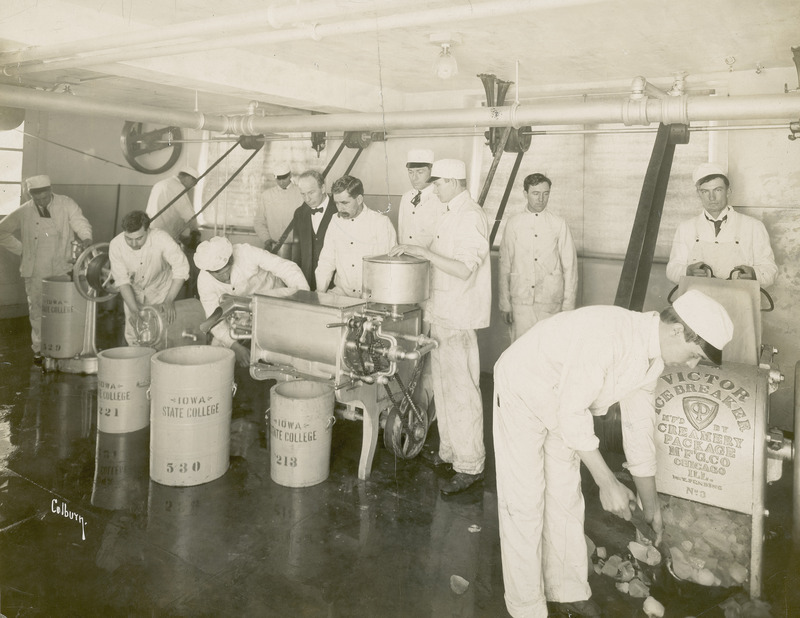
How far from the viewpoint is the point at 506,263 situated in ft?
16.1

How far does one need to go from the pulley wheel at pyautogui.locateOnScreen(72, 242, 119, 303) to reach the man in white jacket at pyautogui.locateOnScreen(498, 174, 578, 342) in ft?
11.2

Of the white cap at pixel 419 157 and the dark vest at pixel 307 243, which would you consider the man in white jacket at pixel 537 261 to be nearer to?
the white cap at pixel 419 157

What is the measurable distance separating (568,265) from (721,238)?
1135 millimetres

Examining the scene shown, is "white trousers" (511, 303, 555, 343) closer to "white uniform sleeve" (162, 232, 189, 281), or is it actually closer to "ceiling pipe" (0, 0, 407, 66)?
"white uniform sleeve" (162, 232, 189, 281)

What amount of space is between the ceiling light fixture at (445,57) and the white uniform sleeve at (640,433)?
2.31 m

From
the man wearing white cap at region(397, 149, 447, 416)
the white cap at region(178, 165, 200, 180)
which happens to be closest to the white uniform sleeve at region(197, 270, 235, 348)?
the man wearing white cap at region(397, 149, 447, 416)

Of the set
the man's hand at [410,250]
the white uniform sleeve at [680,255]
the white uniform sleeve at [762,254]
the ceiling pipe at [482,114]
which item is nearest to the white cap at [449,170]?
the man's hand at [410,250]

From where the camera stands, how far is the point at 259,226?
6.87 m

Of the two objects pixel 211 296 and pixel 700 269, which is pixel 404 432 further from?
pixel 700 269

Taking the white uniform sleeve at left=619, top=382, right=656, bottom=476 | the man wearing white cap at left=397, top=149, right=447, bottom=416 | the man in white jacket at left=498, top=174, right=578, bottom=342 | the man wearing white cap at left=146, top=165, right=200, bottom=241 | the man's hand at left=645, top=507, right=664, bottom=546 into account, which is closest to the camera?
the white uniform sleeve at left=619, top=382, right=656, bottom=476

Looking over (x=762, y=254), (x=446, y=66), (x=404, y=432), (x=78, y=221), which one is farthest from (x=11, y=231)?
(x=762, y=254)

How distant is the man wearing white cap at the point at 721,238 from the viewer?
3.81 m

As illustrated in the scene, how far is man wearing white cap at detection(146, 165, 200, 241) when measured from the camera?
657 cm

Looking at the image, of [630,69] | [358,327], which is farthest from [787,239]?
[358,327]
